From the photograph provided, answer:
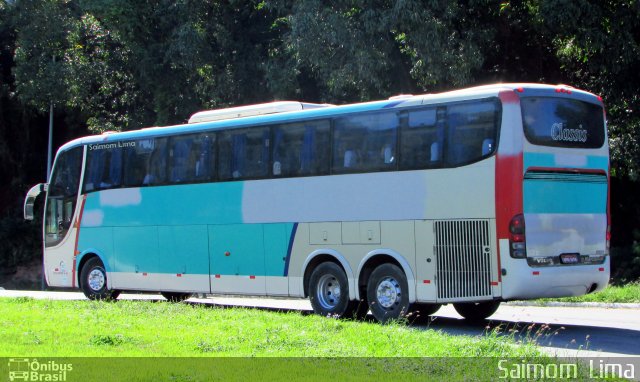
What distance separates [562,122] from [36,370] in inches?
344

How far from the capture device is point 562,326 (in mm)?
14805

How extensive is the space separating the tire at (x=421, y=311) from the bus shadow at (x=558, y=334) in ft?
0.41

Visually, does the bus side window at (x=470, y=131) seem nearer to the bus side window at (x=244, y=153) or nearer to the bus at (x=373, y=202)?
the bus at (x=373, y=202)

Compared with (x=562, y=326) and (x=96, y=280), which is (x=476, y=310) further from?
(x=96, y=280)

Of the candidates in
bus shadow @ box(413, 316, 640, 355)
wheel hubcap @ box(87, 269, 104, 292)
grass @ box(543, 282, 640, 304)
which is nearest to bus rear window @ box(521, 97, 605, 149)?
bus shadow @ box(413, 316, 640, 355)

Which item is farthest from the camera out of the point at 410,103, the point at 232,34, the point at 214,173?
the point at 232,34

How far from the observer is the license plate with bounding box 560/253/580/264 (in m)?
13.7

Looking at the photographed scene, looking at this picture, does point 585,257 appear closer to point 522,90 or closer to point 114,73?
point 522,90

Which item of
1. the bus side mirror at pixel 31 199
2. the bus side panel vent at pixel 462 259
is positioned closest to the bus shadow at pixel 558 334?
the bus side panel vent at pixel 462 259

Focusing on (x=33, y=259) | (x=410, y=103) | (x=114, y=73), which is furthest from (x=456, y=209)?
(x=33, y=259)

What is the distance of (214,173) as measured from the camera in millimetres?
17734

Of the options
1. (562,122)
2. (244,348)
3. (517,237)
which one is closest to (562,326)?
(517,237)

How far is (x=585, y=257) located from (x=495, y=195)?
1944mm

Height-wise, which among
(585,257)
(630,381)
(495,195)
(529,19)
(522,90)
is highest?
(529,19)
